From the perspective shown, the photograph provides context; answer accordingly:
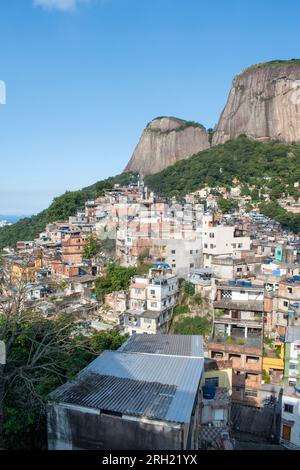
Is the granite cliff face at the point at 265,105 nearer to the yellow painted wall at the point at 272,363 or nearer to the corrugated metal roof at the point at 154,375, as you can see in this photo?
the yellow painted wall at the point at 272,363

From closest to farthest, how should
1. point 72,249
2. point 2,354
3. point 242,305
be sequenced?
point 2,354
point 242,305
point 72,249

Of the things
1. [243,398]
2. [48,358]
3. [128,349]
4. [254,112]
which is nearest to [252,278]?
[243,398]

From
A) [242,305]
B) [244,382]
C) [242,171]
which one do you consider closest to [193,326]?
[242,305]

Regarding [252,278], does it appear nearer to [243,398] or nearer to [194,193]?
[243,398]

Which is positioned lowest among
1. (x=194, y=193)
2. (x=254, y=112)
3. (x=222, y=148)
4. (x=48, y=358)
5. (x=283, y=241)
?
(x=48, y=358)

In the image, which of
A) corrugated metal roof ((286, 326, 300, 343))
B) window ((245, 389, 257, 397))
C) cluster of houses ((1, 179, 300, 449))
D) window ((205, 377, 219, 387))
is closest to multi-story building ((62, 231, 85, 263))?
cluster of houses ((1, 179, 300, 449))

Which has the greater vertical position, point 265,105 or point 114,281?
point 265,105

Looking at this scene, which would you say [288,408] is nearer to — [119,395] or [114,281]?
[119,395]
